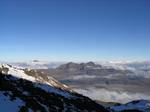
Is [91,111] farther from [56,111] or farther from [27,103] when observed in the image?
[27,103]

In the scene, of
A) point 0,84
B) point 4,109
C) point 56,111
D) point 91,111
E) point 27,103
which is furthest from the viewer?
point 91,111

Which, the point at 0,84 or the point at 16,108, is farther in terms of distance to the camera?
the point at 0,84

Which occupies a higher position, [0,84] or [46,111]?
[0,84]

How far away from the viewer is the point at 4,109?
120 meters

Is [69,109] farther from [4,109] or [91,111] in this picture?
[4,109]

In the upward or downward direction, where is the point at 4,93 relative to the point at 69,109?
upward

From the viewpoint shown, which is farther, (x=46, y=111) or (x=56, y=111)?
(x=56, y=111)

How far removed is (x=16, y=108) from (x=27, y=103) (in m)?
13.2

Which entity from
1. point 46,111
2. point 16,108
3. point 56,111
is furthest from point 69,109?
point 16,108

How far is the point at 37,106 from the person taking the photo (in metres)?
139

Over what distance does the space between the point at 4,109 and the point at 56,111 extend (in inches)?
1290

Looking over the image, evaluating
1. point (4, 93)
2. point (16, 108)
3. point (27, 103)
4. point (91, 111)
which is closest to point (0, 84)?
point (4, 93)

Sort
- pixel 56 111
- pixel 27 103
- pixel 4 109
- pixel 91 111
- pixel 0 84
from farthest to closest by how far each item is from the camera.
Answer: pixel 91 111 < pixel 0 84 < pixel 56 111 < pixel 27 103 < pixel 4 109

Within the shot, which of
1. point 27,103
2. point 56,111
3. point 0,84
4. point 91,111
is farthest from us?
point 91,111
